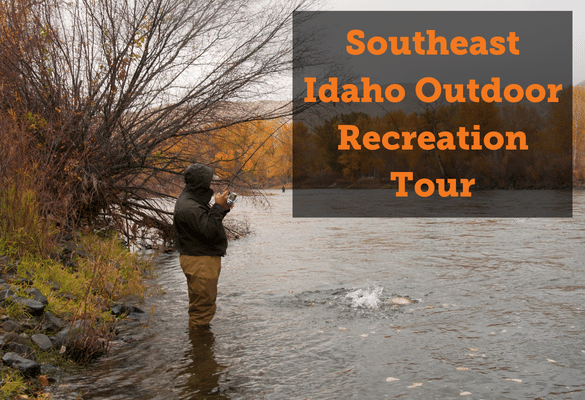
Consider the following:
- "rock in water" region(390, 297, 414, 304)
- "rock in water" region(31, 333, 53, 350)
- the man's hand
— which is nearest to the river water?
"rock in water" region(390, 297, 414, 304)

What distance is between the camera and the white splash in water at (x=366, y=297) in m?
8.38

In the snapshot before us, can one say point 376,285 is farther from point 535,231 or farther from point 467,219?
point 467,219

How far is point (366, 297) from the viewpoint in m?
8.70

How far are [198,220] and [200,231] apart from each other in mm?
127

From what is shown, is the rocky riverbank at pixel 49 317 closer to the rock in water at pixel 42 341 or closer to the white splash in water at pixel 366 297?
the rock in water at pixel 42 341

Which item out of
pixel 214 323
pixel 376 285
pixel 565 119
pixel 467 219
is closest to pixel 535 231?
pixel 467 219

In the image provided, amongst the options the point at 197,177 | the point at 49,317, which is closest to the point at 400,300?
the point at 197,177

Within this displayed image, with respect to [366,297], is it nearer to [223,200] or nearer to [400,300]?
[400,300]

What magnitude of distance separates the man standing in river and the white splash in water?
9.27 ft

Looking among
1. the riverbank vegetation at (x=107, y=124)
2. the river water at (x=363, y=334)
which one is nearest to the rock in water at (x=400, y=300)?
the river water at (x=363, y=334)

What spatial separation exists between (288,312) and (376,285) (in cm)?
239

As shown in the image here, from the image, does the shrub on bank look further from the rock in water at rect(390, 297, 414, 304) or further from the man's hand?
the rock in water at rect(390, 297, 414, 304)

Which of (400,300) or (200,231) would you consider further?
(400,300)

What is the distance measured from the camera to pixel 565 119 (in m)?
69.4
